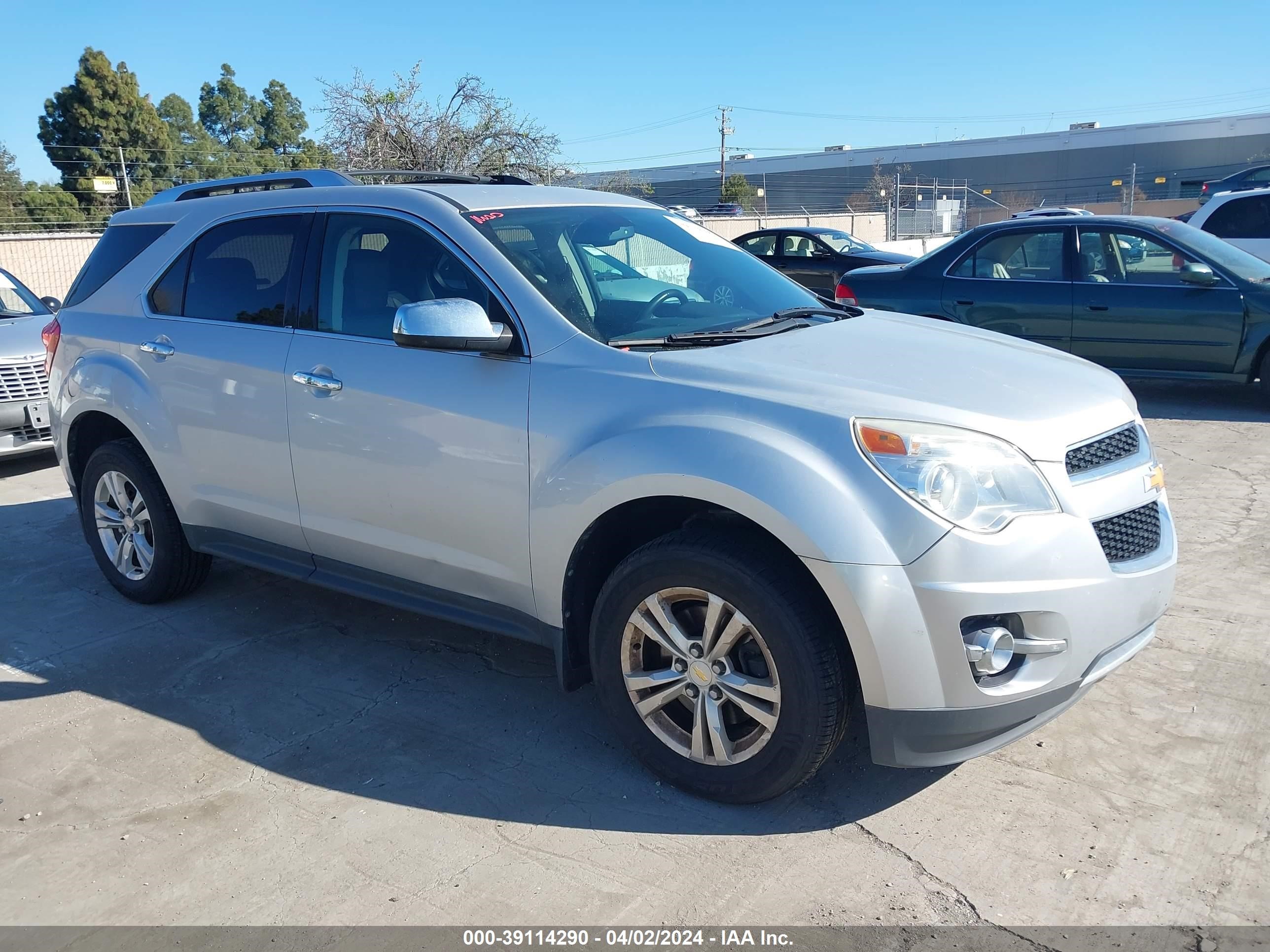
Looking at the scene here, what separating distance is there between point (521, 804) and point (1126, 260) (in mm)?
7732

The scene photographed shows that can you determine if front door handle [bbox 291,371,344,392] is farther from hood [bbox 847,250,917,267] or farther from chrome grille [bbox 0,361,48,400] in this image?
hood [bbox 847,250,917,267]

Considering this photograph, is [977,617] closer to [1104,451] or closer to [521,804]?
[1104,451]

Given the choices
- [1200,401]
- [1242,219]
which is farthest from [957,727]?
[1242,219]

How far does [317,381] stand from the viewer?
4.00 m

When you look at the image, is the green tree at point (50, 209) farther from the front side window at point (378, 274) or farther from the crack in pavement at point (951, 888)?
the crack in pavement at point (951, 888)

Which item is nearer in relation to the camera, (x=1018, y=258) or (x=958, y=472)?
(x=958, y=472)

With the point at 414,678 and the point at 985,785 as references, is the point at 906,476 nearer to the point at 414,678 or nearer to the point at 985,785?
the point at 985,785

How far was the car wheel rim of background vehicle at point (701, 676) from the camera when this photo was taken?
3090mm

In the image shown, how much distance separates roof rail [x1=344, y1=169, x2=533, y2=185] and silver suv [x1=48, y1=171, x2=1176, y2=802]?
26 centimetres

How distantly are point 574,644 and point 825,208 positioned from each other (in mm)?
64278

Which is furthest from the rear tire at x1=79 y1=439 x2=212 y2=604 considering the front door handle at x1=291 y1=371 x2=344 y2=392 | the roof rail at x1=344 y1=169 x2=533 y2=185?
the roof rail at x1=344 y1=169 x2=533 y2=185

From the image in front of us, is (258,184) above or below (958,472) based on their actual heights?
above

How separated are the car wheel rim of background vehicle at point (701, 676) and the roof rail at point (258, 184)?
2.54 meters

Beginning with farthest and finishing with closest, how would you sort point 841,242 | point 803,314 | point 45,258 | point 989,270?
point 45,258, point 841,242, point 989,270, point 803,314
